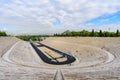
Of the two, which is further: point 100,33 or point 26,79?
point 100,33

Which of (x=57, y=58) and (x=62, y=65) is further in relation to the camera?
(x=57, y=58)

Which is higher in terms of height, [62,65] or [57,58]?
[62,65]

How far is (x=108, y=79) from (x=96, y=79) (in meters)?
0.81

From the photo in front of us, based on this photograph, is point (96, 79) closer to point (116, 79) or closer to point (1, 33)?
point (116, 79)

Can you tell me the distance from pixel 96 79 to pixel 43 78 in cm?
367

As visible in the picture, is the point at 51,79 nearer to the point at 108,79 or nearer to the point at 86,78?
the point at 86,78

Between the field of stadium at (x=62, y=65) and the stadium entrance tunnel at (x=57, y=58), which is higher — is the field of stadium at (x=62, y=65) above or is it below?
above

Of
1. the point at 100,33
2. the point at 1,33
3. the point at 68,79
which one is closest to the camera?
the point at 68,79

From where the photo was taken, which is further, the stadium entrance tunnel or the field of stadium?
the stadium entrance tunnel

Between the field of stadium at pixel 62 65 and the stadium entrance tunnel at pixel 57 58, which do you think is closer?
the field of stadium at pixel 62 65

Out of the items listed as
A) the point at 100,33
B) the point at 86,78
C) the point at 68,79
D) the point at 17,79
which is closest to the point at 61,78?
the point at 68,79

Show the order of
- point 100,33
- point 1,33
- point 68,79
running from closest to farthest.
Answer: point 68,79
point 100,33
point 1,33

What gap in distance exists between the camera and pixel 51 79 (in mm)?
14023

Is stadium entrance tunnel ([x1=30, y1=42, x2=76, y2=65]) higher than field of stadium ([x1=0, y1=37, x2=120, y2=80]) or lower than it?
lower
